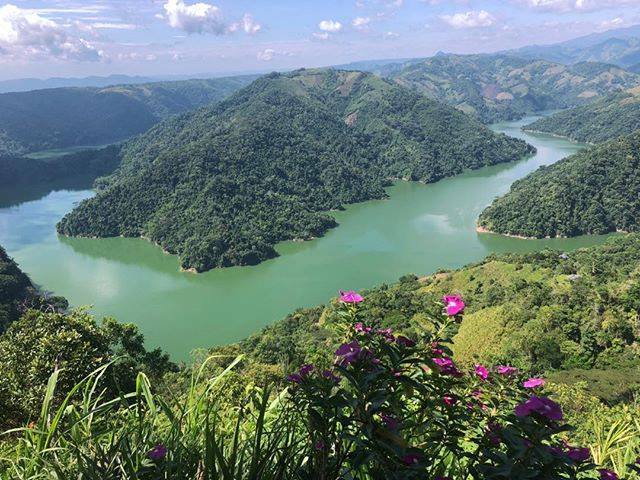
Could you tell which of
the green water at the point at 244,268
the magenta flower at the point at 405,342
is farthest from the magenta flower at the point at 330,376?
the green water at the point at 244,268

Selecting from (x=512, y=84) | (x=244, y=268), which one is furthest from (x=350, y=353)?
(x=512, y=84)

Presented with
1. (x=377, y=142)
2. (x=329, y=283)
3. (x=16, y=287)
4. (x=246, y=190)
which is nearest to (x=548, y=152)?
(x=377, y=142)

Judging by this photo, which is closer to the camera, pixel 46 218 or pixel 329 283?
pixel 329 283

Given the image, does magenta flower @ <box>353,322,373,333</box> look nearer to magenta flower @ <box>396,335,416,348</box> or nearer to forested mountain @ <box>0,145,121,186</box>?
magenta flower @ <box>396,335,416,348</box>

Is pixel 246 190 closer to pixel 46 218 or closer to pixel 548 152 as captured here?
pixel 46 218

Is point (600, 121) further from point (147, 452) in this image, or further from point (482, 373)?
point (147, 452)

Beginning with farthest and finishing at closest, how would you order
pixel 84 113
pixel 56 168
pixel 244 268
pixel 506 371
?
pixel 84 113 → pixel 56 168 → pixel 244 268 → pixel 506 371

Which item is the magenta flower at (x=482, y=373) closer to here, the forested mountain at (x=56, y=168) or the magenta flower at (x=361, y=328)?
the magenta flower at (x=361, y=328)

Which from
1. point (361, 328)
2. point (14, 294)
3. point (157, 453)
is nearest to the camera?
point (157, 453)
